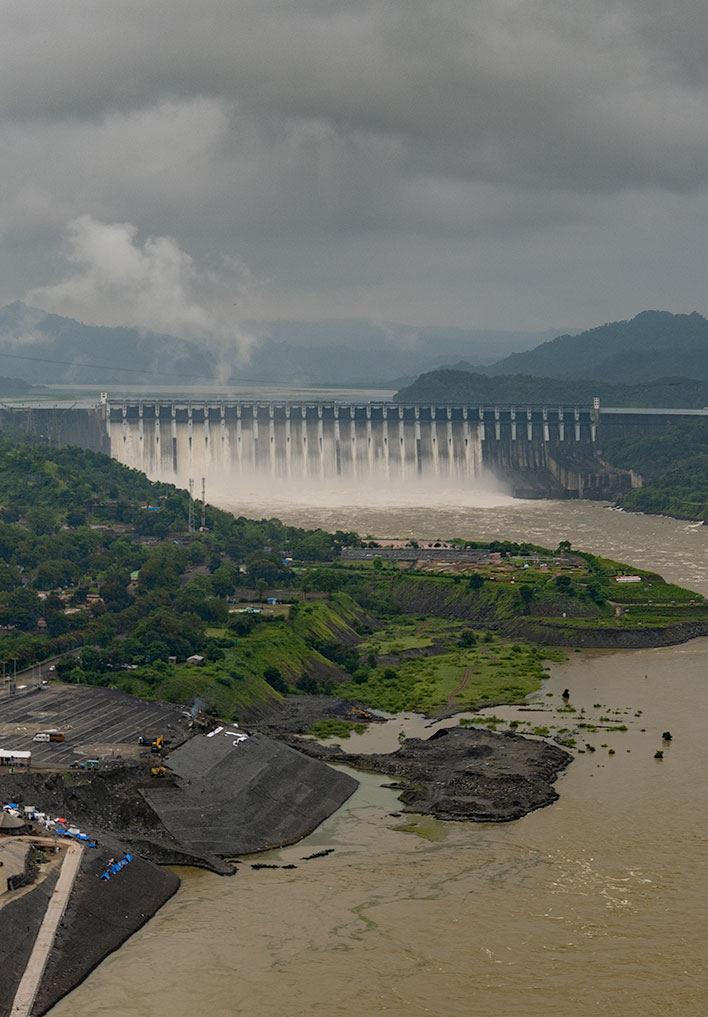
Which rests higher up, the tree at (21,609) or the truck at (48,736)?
the tree at (21,609)

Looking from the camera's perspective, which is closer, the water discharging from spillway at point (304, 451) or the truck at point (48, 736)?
the truck at point (48, 736)

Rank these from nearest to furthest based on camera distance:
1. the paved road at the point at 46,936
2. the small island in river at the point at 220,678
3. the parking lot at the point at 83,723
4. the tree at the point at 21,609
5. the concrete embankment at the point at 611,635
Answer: the paved road at the point at 46,936
the small island in river at the point at 220,678
the parking lot at the point at 83,723
the tree at the point at 21,609
the concrete embankment at the point at 611,635

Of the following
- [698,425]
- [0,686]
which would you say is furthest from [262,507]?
[0,686]

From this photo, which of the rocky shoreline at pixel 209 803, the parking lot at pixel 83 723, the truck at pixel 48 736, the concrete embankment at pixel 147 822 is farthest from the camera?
the truck at pixel 48 736

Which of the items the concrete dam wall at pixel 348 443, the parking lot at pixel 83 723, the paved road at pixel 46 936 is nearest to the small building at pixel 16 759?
the parking lot at pixel 83 723

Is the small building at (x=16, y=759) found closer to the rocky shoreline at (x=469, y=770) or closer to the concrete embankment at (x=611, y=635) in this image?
the rocky shoreline at (x=469, y=770)

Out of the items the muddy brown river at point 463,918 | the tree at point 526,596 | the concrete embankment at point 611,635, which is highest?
the tree at point 526,596

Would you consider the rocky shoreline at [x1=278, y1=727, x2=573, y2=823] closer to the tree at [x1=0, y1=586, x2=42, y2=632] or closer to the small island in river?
the small island in river
